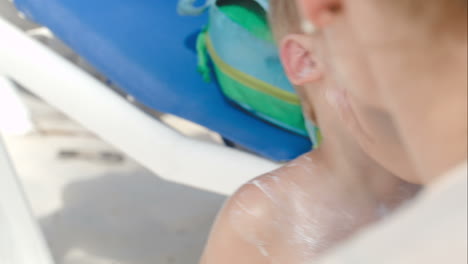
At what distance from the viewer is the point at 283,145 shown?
0.86 m

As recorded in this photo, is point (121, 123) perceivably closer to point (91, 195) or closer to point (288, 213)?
point (288, 213)

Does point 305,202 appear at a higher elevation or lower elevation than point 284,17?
lower

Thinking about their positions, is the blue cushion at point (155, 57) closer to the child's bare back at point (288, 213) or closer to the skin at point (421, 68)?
the child's bare back at point (288, 213)

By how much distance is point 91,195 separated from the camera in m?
1.25

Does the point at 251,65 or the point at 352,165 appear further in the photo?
the point at 251,65

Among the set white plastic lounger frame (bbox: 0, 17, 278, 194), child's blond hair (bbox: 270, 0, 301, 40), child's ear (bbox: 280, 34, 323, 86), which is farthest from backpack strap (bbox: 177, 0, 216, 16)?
child's ear (bbox: 280, 34, 323, 86)

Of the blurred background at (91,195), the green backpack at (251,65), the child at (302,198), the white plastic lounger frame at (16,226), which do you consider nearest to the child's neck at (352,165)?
the child at (302,198)

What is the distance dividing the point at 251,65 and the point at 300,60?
37 centimetres

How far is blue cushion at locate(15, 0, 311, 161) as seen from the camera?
0.88 meters

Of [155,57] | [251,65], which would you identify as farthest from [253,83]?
[155,57]

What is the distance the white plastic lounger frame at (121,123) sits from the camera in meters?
0.84

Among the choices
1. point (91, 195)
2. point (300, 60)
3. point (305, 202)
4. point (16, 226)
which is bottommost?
point (91, 195)

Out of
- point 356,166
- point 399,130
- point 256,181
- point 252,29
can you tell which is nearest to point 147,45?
point 252,29

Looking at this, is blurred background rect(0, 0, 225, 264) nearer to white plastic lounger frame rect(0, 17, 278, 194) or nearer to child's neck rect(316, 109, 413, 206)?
white plastic lounger frame rect(0, 17, 278, 194)
